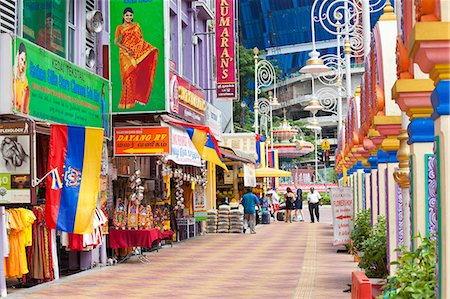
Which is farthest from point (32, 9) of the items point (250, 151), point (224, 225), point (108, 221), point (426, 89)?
point (250, 151)

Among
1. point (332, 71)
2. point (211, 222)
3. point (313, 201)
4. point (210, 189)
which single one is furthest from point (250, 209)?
point (313, 201)

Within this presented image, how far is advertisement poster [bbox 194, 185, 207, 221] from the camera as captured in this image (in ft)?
91.9

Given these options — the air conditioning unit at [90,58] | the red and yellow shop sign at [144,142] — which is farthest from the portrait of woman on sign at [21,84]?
the red and yellow shop sign at [144,142]

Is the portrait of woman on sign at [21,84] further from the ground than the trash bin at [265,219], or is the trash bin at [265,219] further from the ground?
the portrait of woman on sign at [21,84]

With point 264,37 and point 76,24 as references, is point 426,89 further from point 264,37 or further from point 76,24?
point 264,37

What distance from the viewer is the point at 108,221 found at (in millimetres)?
18953

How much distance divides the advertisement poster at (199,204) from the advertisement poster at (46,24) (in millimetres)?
11713

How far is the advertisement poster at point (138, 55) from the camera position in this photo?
18422 mm

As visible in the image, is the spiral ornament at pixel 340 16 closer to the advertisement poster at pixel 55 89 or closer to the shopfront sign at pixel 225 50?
the shopfront sign at pixel 225 50

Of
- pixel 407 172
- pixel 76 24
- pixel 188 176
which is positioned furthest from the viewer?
pixel 188 176

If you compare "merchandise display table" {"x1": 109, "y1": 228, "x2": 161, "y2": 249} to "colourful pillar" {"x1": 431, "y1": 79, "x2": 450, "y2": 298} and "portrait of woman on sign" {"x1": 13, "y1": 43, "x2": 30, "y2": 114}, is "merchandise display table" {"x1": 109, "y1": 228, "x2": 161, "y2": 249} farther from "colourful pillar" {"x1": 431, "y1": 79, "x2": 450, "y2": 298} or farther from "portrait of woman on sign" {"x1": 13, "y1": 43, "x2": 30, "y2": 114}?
"colourful pillar" {"x1": 431, "y1": 79, "x2": 450, "y2": 298}

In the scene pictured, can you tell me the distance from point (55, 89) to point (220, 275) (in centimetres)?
468

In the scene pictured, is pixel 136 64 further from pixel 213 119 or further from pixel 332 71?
pixel 332 71

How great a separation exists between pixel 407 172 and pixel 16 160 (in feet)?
23.6
